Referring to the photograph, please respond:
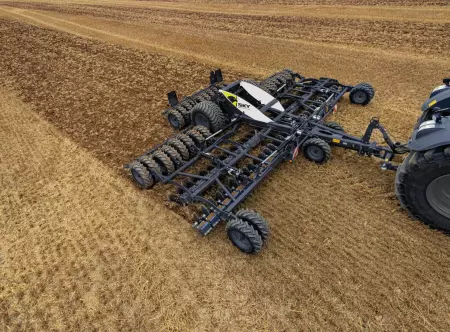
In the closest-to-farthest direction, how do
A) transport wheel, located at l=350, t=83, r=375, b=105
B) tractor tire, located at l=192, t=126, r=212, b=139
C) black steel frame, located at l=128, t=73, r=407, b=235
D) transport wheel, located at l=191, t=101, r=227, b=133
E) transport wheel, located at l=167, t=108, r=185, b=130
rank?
black steel frame, located at l=128, t=73, r=407, b=235 → tractor tire, located at l=192, t=126, r=212, b=139 → transport wheel, located at l=191, t=101, r=227, b=133 → transport wheel, located at l=167, t=108, r=185, b=130 → transport wheel, located at l=350, t=83, r=375, b=105

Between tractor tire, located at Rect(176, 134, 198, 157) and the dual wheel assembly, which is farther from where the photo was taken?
tractor tire, located at Rect(176, 134, 198, 157)

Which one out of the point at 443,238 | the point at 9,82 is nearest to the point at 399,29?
the point at 443,238

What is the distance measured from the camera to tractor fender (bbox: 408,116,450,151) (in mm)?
4652

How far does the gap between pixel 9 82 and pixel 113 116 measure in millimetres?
7131

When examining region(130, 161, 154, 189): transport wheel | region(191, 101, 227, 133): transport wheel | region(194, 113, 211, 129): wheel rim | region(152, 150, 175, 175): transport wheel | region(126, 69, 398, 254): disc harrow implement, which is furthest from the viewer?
region(194, 113, 211, 129): wheel rim

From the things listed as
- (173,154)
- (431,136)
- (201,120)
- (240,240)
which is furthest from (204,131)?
(431,136)

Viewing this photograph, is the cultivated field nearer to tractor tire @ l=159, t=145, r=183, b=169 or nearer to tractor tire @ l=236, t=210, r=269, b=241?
tractor tire @ l=236, t=210, r=269, b=241

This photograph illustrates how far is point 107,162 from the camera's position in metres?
7.82

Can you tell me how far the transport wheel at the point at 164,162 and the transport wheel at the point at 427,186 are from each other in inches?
174

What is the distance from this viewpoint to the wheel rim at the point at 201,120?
7941mm

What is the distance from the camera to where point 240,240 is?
17.1ft

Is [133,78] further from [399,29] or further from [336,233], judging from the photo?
[399,29]

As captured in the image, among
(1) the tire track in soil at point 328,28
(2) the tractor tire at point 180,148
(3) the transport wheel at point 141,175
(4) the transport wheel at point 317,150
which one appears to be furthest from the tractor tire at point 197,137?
(1) the tire track in soil at point 328,28

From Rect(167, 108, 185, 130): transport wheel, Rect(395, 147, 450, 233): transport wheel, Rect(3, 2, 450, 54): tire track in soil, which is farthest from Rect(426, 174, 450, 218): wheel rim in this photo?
Rect(3, 2, 450, 54): tire track in soil
